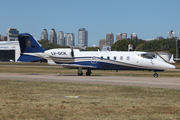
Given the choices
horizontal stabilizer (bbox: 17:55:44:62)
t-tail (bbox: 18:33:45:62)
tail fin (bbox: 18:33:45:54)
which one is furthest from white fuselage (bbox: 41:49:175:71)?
tail fin (bbox: 18:33:45:54)

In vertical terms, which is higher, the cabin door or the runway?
the cabin door

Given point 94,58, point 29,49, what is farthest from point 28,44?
point 94,58

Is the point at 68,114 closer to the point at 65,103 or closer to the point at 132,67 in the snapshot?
the point at 65,103

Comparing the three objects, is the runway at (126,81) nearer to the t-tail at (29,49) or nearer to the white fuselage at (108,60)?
the white fuselage at (108,60)

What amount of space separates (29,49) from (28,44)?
0.78 metres

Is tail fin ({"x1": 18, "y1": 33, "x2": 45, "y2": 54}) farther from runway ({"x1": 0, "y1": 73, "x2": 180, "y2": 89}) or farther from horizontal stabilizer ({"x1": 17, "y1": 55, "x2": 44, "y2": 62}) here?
runway ({"x1": 0, "y1": 73, "x2": 180, "y2": 89})

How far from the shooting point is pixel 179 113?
38.1ft

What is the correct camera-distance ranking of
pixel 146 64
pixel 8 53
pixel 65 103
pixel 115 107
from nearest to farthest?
1. pixel 115 107
2. pixel 65 103
3. pixel 146 64
4. pixel 8 53

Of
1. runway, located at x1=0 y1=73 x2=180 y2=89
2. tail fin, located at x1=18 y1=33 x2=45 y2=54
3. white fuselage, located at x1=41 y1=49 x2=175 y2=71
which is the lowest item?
runway, located at x1=0 y1=73 x2=180 y2=89

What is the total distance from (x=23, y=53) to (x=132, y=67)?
15.8 meters

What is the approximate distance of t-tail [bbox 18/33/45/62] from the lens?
1555 inches

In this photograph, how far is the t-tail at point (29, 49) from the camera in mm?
39500

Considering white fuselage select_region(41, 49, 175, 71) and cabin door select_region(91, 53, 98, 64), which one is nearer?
white fuselage select_region(41, 49, 175, 71)

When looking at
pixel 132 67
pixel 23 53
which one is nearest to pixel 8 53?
pixel 23 53
